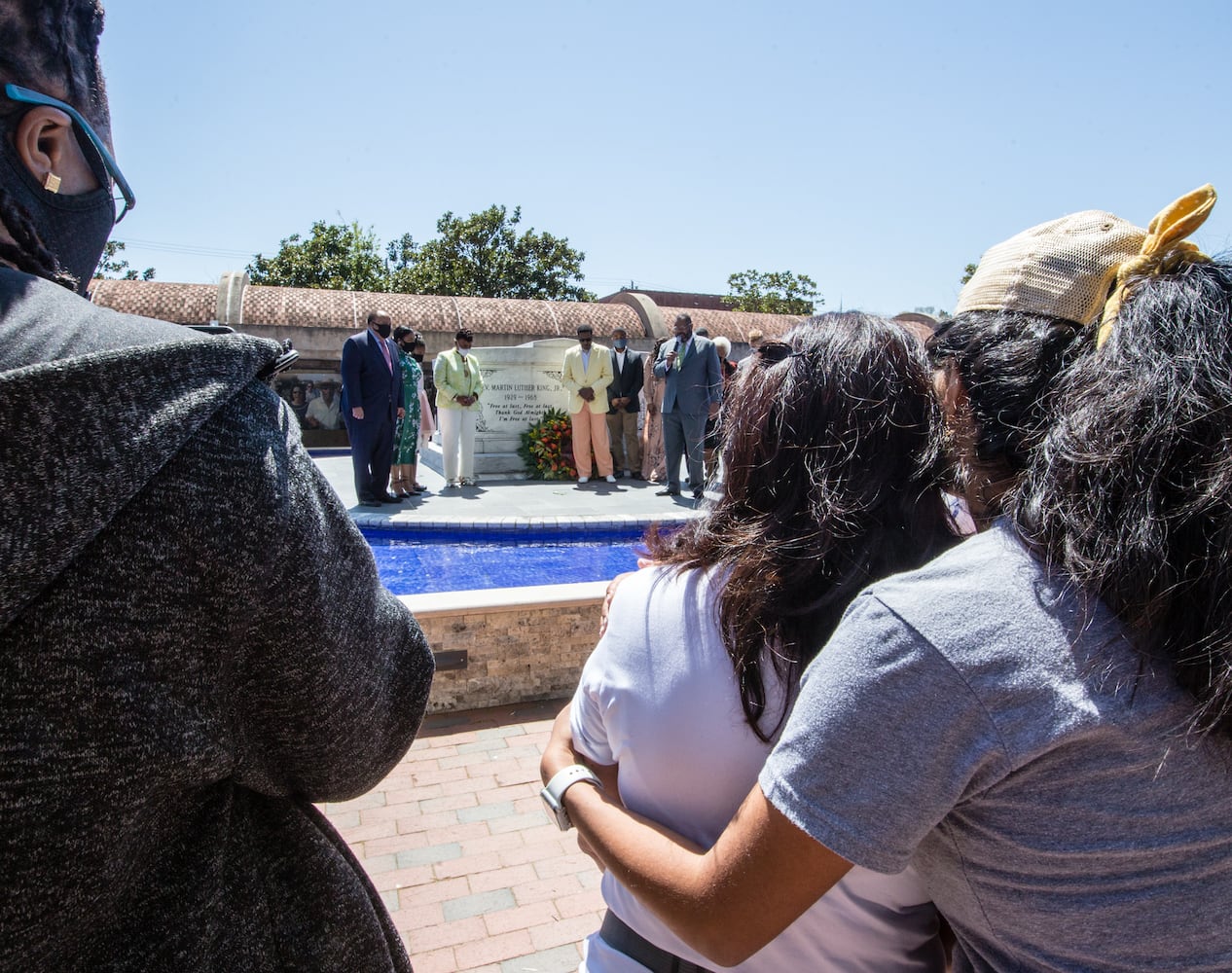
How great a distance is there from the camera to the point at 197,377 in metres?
0.78

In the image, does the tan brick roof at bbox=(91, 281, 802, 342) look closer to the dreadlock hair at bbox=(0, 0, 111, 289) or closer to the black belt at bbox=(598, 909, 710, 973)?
the black belt at bbox=(598, 909, 710, 973)

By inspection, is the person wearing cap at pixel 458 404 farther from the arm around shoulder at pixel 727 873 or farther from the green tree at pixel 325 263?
the green tree at pixel 325 263

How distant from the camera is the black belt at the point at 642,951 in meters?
1.24

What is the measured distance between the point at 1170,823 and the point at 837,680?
1.17 feet

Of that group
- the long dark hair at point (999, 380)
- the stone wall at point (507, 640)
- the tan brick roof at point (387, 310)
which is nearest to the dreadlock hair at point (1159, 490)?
the long dark hair at point (999, 380)

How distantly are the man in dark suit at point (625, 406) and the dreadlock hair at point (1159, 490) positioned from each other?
1019 centimetres

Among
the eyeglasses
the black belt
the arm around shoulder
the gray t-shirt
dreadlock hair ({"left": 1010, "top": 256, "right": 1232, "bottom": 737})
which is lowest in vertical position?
the black belt

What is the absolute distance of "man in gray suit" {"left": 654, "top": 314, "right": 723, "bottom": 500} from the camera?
9.45 m

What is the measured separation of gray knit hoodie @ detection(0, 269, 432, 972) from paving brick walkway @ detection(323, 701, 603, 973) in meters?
2.05

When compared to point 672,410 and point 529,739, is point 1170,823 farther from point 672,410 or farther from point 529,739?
point 672,410

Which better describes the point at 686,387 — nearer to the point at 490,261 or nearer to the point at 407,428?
the point at 407,428

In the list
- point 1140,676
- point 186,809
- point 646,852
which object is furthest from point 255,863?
point 1140,676

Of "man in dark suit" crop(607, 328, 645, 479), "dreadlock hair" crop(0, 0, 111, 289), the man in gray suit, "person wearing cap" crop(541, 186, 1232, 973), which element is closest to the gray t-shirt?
"person wearing cap" crop(541, 186, 1232, 973)

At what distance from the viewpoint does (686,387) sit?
31.1 ft
